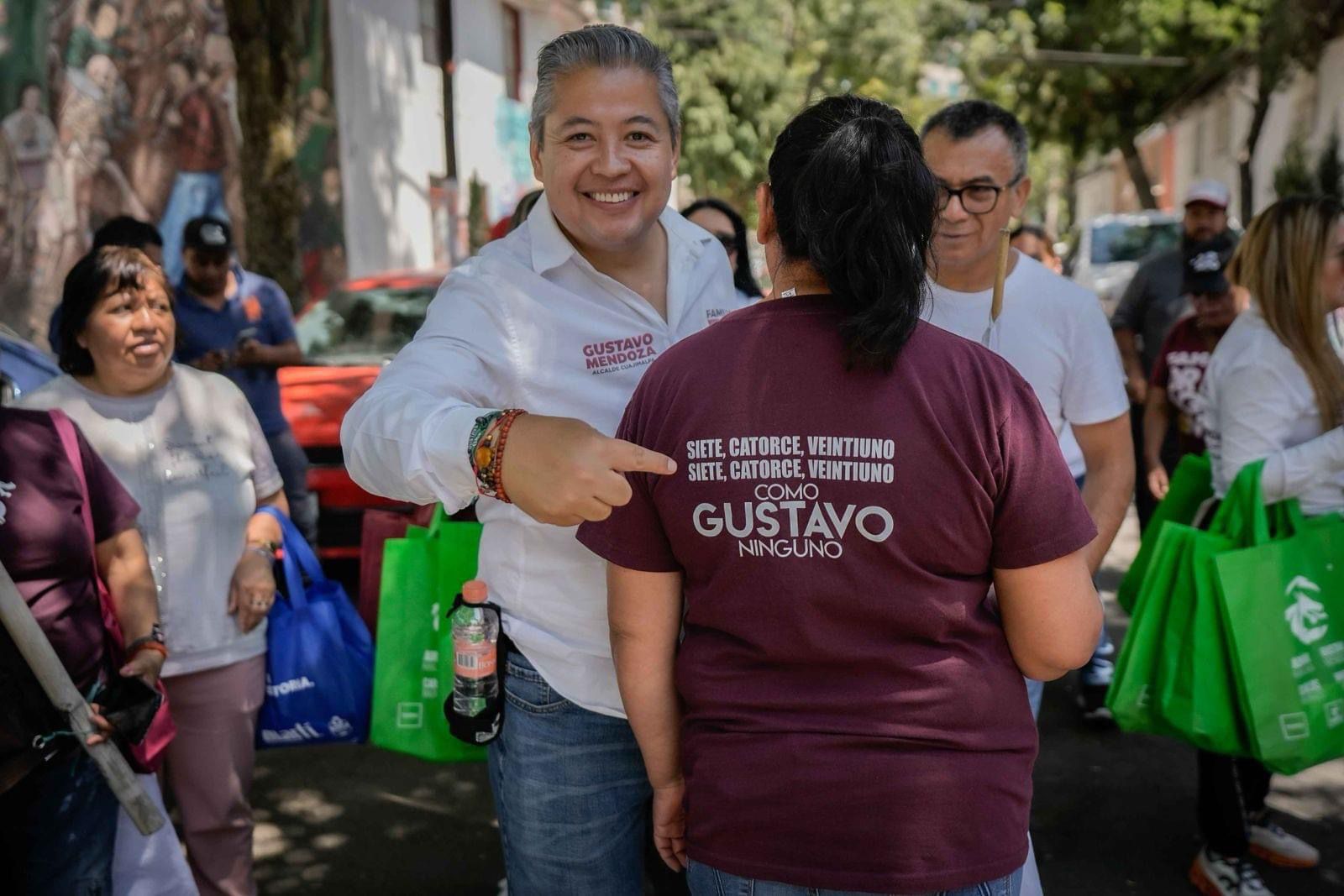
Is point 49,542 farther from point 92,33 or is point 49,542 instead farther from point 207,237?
point 92,33

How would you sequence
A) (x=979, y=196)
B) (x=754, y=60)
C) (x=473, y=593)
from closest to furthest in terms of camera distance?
(x=473, y=593)
(x=979, y=196)
(x=754, y=60)

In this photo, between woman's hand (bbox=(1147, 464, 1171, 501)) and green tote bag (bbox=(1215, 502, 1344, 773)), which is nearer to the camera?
green tote bag (bbox=(1215, 502, 1344, 773))

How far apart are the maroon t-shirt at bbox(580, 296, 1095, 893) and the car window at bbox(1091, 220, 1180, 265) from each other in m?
19.9

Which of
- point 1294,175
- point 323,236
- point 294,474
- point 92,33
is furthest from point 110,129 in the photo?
point 1294,175

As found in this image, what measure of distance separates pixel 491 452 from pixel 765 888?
0.73 metres

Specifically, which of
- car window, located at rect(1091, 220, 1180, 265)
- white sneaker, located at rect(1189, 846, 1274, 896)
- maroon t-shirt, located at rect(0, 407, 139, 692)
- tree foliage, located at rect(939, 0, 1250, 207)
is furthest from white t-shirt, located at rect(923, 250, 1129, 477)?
tree foliage, located at rect(939, 0, 1250, 207)

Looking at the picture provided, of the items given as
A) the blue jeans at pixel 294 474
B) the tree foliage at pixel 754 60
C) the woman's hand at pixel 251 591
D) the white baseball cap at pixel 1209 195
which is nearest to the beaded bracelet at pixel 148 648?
the woman's hand at pixel 251 591

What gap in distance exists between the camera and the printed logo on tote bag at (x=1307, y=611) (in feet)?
10.6

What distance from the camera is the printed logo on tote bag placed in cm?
322

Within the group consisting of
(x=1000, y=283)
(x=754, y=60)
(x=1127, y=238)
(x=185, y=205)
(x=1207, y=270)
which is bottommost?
(x=1000, y=283)

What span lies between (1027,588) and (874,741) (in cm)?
30

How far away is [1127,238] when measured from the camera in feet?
68.2

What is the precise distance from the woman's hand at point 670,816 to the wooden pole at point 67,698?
1.10 meters

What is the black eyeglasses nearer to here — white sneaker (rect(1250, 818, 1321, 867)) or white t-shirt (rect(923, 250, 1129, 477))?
white t-shirt (rect(923, 250, 1129, 477))
